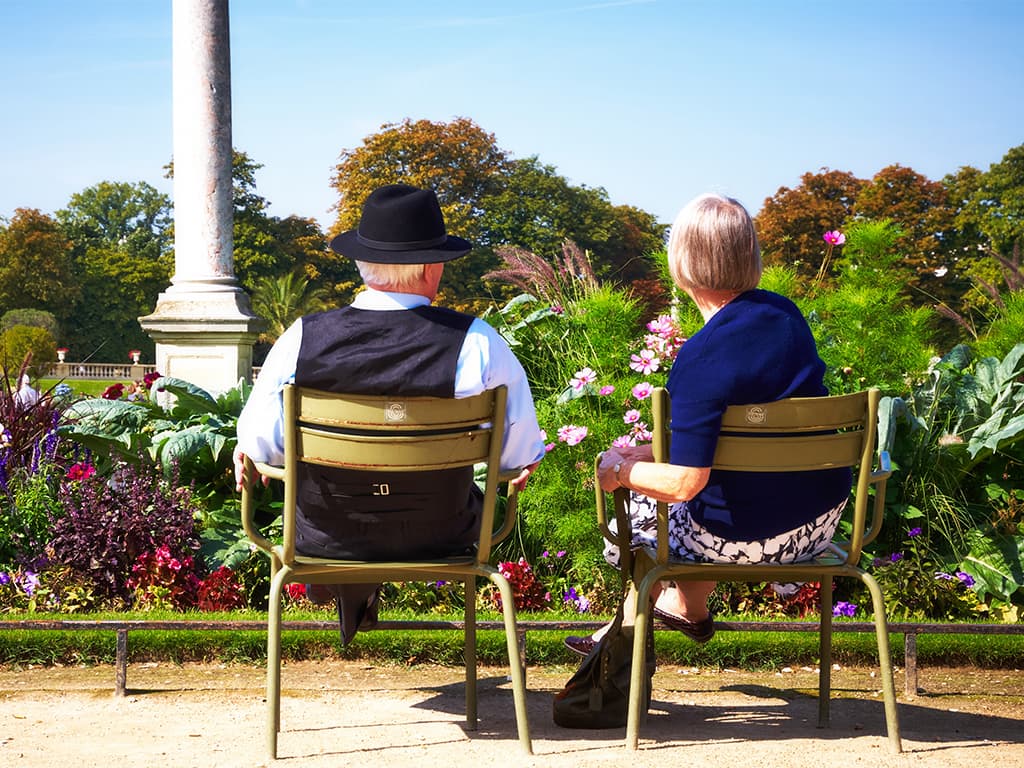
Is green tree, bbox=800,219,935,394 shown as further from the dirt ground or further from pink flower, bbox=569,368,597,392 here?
the dirt ground

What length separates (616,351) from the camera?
5.70m

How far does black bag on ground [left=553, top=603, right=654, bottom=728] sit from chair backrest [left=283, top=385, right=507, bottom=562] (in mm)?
800

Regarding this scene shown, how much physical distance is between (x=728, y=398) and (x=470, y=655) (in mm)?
1152

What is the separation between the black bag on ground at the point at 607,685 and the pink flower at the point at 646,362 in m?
1.94

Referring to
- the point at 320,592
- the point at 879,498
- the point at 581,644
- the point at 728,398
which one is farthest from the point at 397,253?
the point at 879,498

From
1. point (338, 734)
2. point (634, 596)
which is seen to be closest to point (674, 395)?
point (634, 596)

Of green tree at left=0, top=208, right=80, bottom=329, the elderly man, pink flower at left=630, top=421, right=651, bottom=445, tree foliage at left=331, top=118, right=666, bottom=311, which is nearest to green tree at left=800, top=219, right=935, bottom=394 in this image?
pink flower at left=630, top=421, right=651, bottom=445

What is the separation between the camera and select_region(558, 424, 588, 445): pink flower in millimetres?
5121

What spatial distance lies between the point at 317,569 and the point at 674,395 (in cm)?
105

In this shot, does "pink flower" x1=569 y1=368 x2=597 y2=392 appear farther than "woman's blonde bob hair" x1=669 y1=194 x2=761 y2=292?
Yes

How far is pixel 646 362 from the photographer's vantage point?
5.34 meters

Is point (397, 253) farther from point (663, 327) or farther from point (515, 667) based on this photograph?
point (663, 327)

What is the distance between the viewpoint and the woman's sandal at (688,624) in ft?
12.0

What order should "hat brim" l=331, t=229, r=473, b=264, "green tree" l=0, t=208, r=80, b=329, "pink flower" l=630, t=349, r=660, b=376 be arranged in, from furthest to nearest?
"green tree" l=0, t=208, r=80, b=329 < "pink flower" l=630, t=349, r=660, b=376 < "hat brim" l=331, t=229, r=473, b=264
